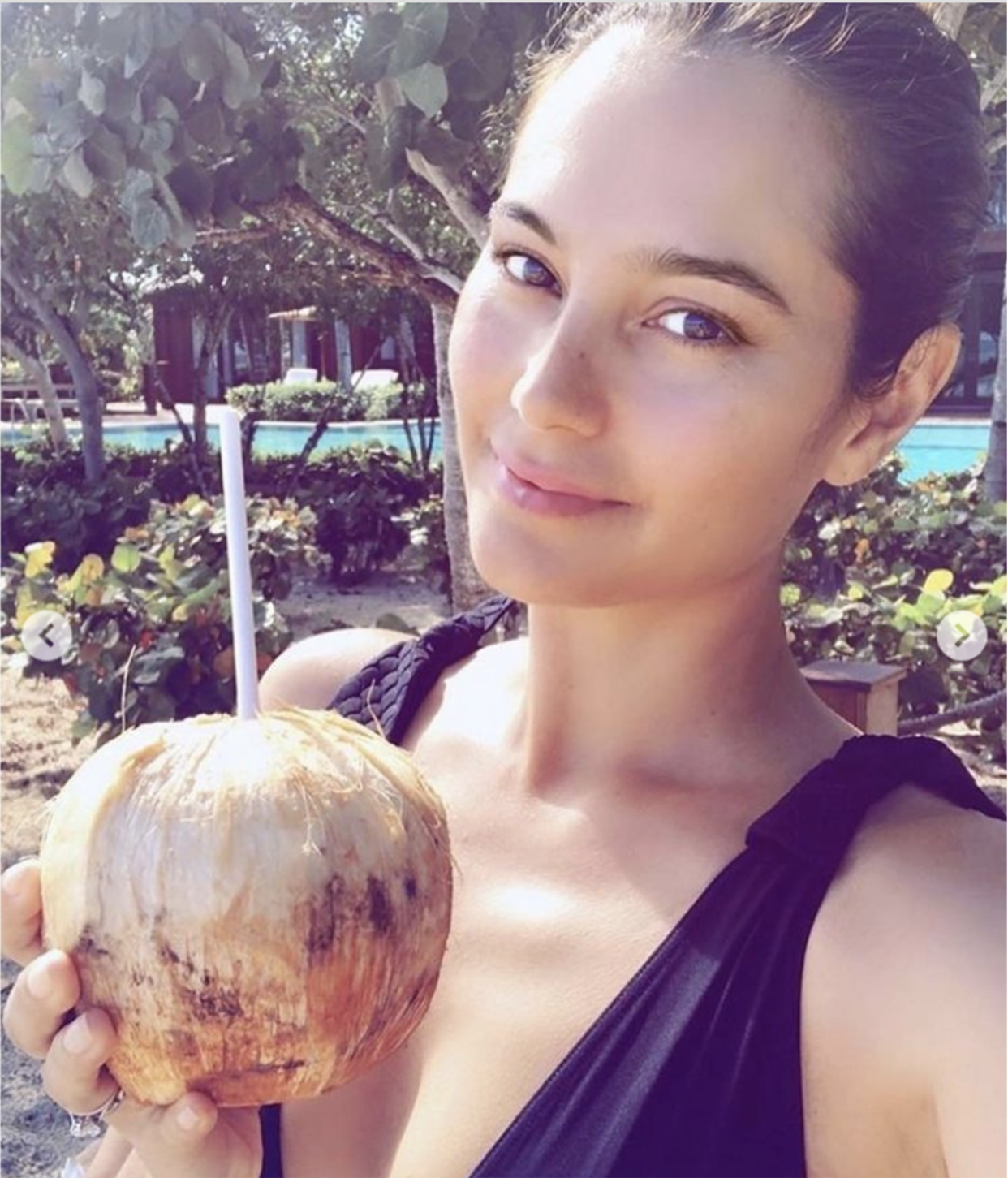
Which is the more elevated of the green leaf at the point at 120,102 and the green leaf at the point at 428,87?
the green leaf at the point at 120,102

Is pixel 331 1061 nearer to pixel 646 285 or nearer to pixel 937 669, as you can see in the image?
pixel 646 285

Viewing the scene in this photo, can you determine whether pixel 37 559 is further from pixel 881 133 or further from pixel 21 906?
pixel 881 133

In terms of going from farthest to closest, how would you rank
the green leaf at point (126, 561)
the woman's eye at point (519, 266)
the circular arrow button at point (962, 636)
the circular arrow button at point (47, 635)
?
1. the green leaf at point (126, 561)
2. the circular arrow button at point (47, 635)
3. the circular arrow button at point (962, 636)
4. the woman's eye at point (519, 266)

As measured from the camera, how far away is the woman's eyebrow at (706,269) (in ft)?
3.85

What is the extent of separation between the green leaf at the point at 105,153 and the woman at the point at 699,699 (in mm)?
1946

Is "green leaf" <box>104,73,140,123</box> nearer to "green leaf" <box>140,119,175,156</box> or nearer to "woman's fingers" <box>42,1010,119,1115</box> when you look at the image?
"green leaf" <box>140,119,175,156</box>

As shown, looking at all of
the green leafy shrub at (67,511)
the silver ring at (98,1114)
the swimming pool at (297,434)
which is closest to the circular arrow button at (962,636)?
the silver ring at (98,1114)

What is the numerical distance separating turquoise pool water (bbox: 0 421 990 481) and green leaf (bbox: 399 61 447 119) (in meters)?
15.4

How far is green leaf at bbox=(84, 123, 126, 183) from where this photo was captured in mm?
3107

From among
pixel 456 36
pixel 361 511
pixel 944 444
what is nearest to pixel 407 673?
pixel 456 36

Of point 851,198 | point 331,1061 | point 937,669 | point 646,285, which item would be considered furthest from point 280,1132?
point 937,669

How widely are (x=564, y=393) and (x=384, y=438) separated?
22685 mm

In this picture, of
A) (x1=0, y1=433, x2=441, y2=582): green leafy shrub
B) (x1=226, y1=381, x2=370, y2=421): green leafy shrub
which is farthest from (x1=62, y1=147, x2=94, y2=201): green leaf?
(x1=226, y1=381, x2=370, y2=421): green leafy shrub

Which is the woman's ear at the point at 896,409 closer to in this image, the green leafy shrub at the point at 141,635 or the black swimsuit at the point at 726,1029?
the black swimsuit at the point at 726,1029
